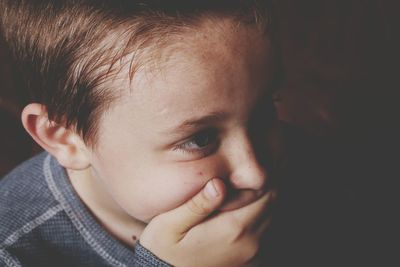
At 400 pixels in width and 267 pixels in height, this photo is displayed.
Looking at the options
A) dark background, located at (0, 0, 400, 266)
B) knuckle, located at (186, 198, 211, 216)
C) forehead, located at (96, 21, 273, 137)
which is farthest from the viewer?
dark background, located at (0, 0, 400, 266)

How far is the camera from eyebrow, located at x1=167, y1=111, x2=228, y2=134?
661mm

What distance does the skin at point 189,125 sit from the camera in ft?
2.09

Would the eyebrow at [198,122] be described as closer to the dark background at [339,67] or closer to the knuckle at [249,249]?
the knuckle at [249,249]

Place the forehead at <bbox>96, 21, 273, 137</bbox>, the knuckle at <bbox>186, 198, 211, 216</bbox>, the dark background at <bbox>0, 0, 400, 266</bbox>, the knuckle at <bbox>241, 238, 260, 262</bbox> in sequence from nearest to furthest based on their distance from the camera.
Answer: the forehead at <bbox>96, 21, 273, 137</bbox> → the knuckle at <bbox>186, 198, 211, 216</bbox> → the knuckle at <bbox>241, 238, 260, 262</bbox> → the dark background at <bbox>0, 0, 400, 266</bbox>

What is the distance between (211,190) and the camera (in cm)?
72

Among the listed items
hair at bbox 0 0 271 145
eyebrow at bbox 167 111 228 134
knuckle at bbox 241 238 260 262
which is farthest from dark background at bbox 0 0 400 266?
eyebrow at bbox 167 111 228 134

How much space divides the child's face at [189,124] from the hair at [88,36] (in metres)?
0.02

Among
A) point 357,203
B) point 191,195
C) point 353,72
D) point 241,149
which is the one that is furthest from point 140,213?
point 353,72

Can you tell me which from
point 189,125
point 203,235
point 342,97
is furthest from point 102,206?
point 342,97

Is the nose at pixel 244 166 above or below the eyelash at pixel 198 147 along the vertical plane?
below

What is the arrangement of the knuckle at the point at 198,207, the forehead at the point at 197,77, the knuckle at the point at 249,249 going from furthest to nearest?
1. the knuckle at the point at 249,249
2. the knuckle at the point at 198,207
3. the forehead at the point at 197,77

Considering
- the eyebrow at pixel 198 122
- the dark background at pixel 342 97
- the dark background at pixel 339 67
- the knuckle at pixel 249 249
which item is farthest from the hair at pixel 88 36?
the dark background at pixel 339 67

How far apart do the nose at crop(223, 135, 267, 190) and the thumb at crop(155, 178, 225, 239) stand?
3 cm

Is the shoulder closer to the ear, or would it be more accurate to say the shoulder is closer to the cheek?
the ear
